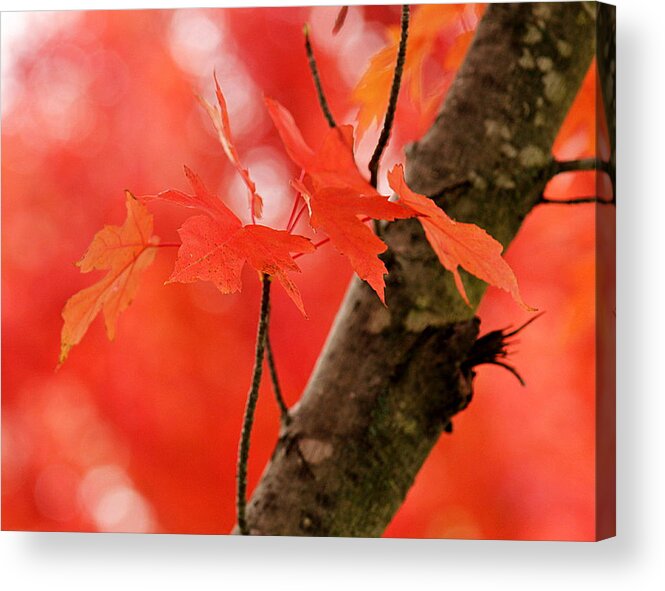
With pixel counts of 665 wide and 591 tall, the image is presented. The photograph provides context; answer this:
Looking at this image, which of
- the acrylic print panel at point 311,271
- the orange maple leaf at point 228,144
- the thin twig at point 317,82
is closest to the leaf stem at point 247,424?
the acrylic print panel at point 311,271

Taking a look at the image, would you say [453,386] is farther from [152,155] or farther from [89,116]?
[89,116]

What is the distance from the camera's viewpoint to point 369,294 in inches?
40.9

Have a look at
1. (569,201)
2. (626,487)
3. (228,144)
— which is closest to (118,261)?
(228,144)

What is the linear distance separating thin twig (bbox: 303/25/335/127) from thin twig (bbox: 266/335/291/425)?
0.28 meters

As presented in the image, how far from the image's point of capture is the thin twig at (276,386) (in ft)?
3.44

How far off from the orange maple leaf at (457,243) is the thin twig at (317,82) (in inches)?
5.9

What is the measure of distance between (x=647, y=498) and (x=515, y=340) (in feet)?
0.87

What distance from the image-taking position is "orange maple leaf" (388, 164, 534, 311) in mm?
1034

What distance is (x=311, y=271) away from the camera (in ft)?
3.83

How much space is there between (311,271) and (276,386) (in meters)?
0.16

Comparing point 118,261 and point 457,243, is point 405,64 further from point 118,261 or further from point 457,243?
point 118,261

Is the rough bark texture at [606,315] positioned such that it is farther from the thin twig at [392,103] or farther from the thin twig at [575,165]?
the thin twig at [392,103]

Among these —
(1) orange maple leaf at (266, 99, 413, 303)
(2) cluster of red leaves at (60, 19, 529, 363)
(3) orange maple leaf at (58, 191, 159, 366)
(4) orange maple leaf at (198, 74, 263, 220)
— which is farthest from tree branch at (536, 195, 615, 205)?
(3) orange maple leaf at (58, 191, 159, 366)

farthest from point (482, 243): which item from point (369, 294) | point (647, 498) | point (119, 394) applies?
point (119, 394)
